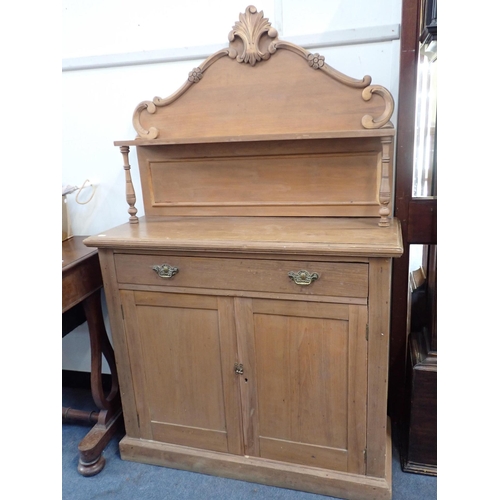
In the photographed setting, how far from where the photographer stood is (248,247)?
4.27ft

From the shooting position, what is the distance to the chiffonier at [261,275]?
1340 mm

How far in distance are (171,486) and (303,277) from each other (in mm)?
975

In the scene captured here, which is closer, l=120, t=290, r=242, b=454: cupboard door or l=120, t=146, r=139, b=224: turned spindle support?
l=120, t=290, r=242, b=454: cupboard door

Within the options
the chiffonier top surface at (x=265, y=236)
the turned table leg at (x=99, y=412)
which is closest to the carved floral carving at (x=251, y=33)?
the chiffonier top surface at (x=265, y=236)

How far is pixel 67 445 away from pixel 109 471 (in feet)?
0.94

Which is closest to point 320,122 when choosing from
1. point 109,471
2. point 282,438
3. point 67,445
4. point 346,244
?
point 346,244

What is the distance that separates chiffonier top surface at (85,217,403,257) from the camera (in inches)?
49.2

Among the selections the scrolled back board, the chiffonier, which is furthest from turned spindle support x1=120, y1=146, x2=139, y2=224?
the scrolled back board

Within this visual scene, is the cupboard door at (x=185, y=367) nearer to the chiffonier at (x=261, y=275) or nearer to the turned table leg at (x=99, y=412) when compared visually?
the chiffonier at (x=261, y=275)

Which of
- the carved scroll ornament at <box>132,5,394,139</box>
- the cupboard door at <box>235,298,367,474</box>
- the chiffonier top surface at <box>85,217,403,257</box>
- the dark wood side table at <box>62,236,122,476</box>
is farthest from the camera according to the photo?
the dark wood side table at <box>62,236,122,476</box>

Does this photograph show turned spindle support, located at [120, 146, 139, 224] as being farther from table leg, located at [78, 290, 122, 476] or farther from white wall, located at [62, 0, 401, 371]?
table leg, located at [78, 290, 122, 476]

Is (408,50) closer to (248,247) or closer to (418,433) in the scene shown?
(248,247)

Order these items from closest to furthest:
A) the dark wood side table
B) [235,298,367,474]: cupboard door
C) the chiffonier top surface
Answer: the chiffonier top surface
[235,298,367,474]: cupboard door
the dark wood side table

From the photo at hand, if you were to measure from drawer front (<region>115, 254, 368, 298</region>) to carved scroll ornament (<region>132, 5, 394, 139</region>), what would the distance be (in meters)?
0.56
